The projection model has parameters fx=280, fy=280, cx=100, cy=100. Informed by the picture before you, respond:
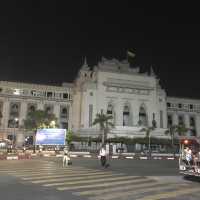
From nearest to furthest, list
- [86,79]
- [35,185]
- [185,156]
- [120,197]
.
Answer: [120,197] → [35,185] → [185,156] → [86,79]

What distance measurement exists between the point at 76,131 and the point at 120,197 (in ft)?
286

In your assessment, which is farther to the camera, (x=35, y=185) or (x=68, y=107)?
(x=68, y=107)

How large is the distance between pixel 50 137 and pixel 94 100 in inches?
2177

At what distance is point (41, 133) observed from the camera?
45.7 meters

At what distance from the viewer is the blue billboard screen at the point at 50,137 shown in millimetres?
45188

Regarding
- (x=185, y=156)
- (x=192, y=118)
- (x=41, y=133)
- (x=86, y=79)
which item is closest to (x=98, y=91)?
(x=86, y=79)

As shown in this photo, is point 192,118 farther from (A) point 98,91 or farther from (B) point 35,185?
(B) point 35,185

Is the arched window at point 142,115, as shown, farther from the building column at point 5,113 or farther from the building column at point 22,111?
the building column at point 5,113

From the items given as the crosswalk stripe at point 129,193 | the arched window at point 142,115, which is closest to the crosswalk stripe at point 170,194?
the crosswalk stripe at point 129,193

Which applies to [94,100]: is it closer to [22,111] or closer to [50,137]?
[22,111]

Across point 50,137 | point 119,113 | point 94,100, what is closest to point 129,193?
point 50,137

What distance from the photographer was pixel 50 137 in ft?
149

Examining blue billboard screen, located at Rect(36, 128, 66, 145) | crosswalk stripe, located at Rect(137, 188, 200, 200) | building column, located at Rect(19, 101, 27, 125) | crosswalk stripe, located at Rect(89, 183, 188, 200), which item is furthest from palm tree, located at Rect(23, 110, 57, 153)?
crosswalk stripe, located at Rect(137, 188, 200, 200)

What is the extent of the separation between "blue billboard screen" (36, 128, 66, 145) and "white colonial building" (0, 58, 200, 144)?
153 feet
